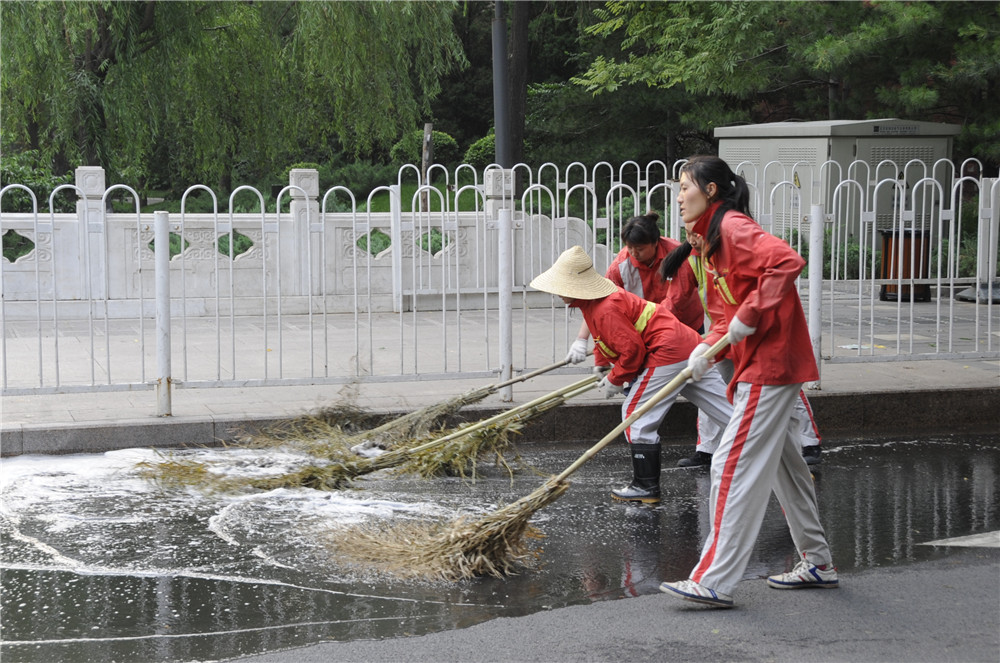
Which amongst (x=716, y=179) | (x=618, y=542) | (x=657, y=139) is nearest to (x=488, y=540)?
(x=618, y=542)

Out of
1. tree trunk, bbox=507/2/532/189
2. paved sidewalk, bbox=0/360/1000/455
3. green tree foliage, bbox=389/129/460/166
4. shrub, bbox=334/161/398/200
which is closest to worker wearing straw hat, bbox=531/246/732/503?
paved sidewalk, bbox=0/360/1000/455

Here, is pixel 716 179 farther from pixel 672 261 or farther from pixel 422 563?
pixel 422 563

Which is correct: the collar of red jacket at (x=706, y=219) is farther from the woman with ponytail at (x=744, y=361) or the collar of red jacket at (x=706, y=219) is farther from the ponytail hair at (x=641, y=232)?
the ponytail hair at (x=641, y=232)

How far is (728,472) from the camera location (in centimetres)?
436

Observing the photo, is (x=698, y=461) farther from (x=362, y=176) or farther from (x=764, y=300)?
(x=362, y=176)

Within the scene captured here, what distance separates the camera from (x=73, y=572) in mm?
4801

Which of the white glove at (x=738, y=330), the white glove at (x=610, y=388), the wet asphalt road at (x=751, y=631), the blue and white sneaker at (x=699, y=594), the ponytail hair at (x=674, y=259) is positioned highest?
the ponytail hair at (x=674, y=259)

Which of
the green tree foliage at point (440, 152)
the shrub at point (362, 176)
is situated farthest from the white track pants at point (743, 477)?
the shrub at point (362, 176)

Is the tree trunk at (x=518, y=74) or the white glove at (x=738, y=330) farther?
the tree trunk at (x=518, y=74)

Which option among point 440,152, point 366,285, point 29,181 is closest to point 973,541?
point 366,285

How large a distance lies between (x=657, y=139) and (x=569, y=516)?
16818 millimetres

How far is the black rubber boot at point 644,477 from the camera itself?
5.98 metres

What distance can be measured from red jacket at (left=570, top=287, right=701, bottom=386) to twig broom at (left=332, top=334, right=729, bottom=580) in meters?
0.86

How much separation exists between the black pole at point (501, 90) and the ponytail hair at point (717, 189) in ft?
28.6
